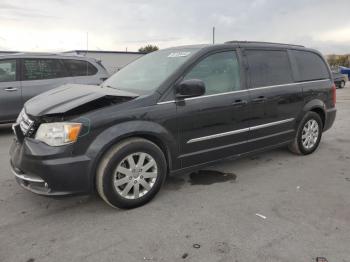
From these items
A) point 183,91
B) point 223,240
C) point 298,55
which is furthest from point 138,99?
point 298,55

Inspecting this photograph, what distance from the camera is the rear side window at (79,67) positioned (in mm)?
7388

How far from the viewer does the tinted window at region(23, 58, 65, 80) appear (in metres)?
6.81

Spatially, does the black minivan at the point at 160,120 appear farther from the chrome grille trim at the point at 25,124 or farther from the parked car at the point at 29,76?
the parked car at the point at 29,76

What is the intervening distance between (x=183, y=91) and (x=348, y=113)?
8.46 meters

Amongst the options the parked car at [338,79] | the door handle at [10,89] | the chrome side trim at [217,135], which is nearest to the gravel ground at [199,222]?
the chrome side trim at [217,135]

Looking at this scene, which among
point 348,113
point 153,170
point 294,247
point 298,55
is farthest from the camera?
point 348,113

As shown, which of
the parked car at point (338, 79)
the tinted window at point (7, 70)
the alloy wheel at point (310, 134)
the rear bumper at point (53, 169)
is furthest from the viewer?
the parked car at point (338, 79)

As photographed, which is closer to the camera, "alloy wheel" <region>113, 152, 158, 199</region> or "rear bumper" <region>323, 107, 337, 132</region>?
"alloy wheel" <region>113, 152, 158, 199</region>

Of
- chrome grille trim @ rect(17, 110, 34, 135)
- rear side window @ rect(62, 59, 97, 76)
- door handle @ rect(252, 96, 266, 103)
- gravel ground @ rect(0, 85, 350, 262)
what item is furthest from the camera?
rear side window @ rect(62, 59, 97, 76)

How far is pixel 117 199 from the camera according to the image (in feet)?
10.5

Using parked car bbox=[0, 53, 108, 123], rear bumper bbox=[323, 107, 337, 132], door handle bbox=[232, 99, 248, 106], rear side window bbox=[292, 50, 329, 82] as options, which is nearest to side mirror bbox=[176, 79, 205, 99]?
door handle bbox=[232, 99, 248, 106]

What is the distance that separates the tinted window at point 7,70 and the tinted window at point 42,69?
203mm

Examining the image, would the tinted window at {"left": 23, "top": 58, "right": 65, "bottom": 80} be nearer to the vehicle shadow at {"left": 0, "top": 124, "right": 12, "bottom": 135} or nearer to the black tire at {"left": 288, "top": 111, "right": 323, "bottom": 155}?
the vehicle shadow at {"left": 0, "top": 124, "right": 12, "bottom": 135}

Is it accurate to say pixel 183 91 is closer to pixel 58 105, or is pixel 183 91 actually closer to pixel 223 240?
pixel 58 105
